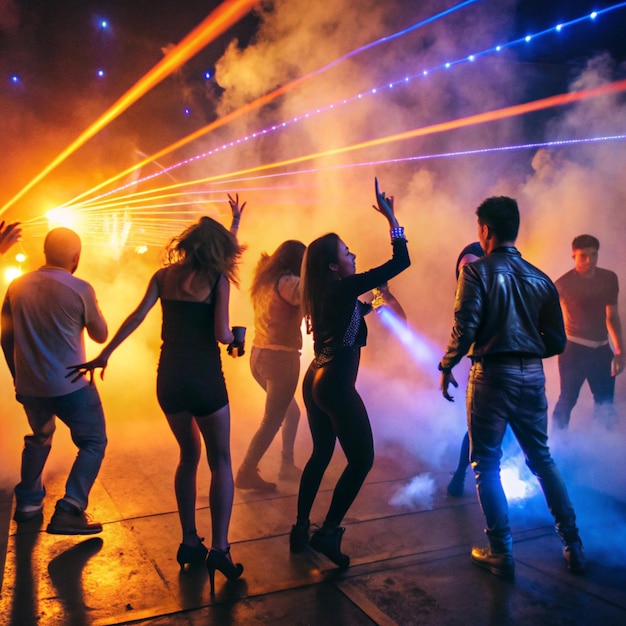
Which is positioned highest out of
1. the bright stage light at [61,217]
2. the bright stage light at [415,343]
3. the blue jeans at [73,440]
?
the bright stage light at [61,217]

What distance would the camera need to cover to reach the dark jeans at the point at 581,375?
502cm

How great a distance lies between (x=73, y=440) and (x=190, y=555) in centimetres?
117

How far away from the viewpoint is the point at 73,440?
12.0 feet

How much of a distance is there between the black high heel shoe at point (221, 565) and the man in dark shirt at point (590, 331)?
3487mm

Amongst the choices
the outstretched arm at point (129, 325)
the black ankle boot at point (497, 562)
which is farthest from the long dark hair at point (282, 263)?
the black ankle boot at point (497, 562)

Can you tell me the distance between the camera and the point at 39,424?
3.72 meters

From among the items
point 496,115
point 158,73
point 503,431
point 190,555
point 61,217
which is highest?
point 158,73

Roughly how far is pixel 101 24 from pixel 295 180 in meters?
3.85

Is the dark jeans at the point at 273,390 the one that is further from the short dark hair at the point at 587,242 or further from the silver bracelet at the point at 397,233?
the short dark hair at the point at 587,242

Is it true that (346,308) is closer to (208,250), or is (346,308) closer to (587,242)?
(208,250)

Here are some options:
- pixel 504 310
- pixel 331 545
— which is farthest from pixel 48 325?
pixel 504 310

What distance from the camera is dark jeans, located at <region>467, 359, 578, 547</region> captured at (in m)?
2.99

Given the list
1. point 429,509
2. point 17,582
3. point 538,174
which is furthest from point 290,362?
point 538,174

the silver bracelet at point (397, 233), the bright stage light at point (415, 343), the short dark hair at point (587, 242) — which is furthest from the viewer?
the bright stage light at point (415, 343)
